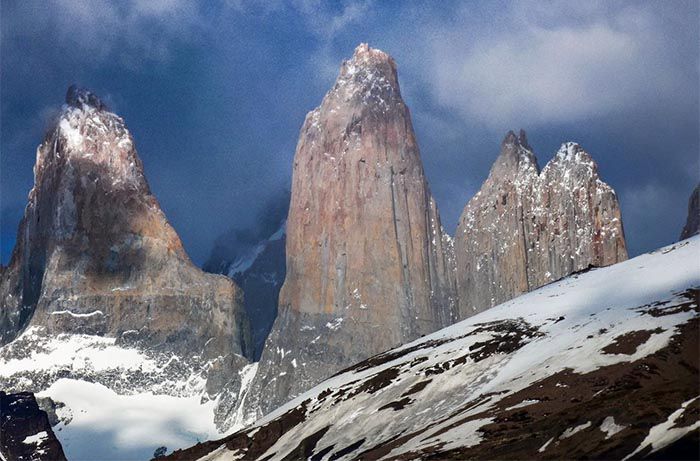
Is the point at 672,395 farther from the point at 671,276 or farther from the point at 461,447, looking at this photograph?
the point at 671,276

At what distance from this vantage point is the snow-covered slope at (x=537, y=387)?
7425 centimetres

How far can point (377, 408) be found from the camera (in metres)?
115

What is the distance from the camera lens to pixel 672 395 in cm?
7762

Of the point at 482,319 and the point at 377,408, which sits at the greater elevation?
the point at 482,319

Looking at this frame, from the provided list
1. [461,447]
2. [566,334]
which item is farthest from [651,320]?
[461,447]

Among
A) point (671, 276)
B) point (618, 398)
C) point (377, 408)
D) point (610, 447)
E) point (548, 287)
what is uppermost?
point (548, 287)

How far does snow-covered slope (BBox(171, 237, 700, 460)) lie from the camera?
74.2 m

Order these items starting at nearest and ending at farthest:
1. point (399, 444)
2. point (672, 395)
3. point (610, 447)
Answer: point (610, 447)
point (672, 395)
point (399, 444)

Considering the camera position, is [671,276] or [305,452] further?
[671,276]

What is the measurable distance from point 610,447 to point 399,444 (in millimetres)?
28609

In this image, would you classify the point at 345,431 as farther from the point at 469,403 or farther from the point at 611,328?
the point at 611,328

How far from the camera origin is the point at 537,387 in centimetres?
9556

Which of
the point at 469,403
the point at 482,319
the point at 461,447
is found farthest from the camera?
the point at 482,319

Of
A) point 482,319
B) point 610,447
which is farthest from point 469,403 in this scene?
point 482,319
